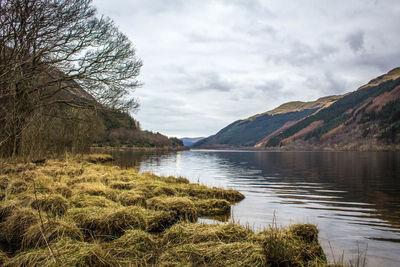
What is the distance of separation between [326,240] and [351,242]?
1.76 ft

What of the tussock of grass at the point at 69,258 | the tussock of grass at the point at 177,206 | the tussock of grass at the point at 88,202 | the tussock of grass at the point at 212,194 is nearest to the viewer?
the tussock of grass at the point at 69,258

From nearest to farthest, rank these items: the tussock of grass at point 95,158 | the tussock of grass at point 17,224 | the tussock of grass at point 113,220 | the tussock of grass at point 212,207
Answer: the tussock of grass at point 17,224 < the tussock of grass at point 113,220 < the tussock of grass at point 212,207 < the tussock of grass at point 95,158

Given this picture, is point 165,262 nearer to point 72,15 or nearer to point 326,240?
point 326,240

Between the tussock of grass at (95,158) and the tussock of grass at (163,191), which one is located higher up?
the tussock of grass at (95,158)

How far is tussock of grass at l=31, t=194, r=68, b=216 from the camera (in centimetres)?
546

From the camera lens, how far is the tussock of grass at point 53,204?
546 centimetres

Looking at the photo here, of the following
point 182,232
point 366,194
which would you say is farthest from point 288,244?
point 366,194

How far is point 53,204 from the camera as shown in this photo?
5.65 meters

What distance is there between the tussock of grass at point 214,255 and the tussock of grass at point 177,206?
2.65 metres

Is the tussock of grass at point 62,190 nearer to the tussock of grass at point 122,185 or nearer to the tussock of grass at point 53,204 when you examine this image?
the tussock of grass at point 53,204

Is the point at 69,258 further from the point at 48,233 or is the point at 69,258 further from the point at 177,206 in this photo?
the point at 177,206

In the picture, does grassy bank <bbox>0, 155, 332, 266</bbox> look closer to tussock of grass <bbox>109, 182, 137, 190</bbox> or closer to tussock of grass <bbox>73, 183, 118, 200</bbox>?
tussock of grass <bbox>73, 183, 118, 200</bbox>

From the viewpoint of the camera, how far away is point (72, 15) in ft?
32.8

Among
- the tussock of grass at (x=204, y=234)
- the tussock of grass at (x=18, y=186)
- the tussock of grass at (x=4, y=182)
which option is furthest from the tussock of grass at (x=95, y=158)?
the tussock of grass at (x=204, y=234)
